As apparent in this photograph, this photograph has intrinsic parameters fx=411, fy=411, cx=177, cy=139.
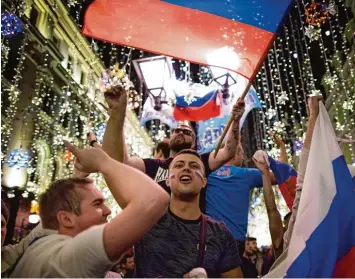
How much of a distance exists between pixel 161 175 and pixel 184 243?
1329mm

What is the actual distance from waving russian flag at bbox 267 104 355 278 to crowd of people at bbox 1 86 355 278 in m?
0.34

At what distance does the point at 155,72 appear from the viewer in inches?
356

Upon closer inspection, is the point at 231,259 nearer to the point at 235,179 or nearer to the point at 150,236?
the point at 150,236

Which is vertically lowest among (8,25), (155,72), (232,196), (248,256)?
(248,256)

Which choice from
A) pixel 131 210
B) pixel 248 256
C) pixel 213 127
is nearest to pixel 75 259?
pixel 131 210

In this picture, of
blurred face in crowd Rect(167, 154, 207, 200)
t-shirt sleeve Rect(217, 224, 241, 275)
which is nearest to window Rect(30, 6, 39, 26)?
blurred face in crowd Rect(167, 154, 207, 200)

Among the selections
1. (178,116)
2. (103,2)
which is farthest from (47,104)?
(103,2)

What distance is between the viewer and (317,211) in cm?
270

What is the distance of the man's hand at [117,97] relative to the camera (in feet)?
11.1

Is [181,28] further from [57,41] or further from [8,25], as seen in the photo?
[57,41]

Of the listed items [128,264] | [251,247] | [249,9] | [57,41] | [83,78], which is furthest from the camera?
[83,78]

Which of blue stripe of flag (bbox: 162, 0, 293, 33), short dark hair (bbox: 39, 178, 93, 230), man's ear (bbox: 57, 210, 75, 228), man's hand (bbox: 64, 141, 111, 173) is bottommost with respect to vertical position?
man's ear (bbox: 57, 210, 75, 228)

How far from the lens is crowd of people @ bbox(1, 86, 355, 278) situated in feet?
6.09

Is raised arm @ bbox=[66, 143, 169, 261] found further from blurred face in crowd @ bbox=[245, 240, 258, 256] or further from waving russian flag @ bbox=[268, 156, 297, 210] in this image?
blurred face in crowd @ bbox=[245, 240, 258, 256]
